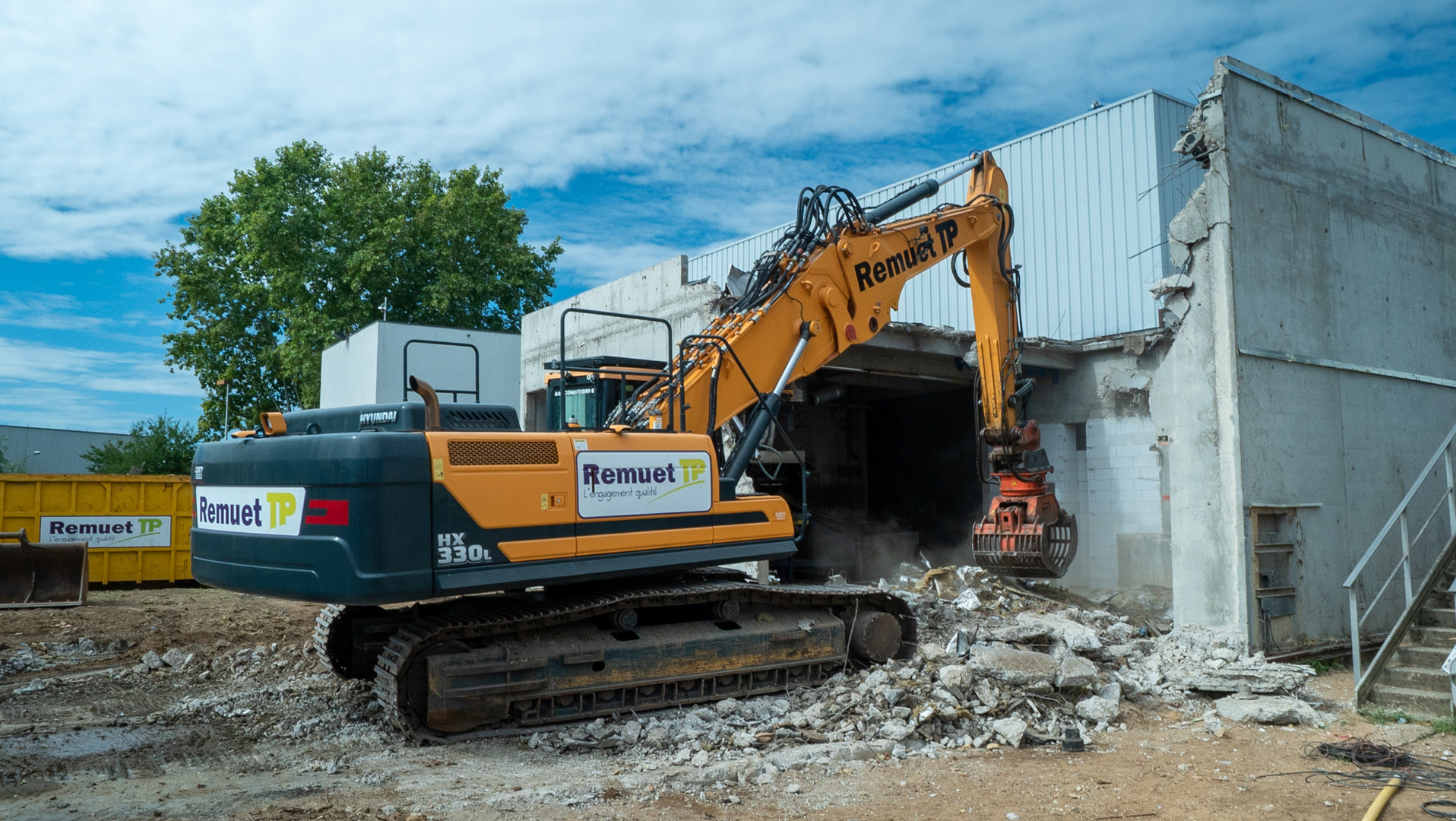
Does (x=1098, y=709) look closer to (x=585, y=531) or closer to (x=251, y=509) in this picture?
(x=585, y=531)

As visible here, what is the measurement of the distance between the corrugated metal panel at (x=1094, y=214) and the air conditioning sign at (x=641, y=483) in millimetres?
10991

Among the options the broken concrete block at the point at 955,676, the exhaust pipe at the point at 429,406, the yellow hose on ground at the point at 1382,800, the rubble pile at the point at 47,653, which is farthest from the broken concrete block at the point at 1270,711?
the rubble pile at the point at 47,653

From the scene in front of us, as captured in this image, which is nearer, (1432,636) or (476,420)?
(476,420)

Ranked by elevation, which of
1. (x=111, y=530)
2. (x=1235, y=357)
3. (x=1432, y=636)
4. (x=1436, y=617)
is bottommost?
(x=1432, y=636)

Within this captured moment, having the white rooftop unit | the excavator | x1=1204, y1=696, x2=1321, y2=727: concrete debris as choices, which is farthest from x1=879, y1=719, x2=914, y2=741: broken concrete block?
the white rooftop unit

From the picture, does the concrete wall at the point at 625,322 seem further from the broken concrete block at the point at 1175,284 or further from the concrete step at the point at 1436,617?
the concrete step at the point at 1436,617

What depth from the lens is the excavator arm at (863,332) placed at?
777cm

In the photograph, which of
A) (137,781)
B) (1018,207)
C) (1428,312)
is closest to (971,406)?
(1018,207)

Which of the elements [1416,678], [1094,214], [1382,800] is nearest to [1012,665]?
[1382,800]

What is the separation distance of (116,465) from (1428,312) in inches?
1487

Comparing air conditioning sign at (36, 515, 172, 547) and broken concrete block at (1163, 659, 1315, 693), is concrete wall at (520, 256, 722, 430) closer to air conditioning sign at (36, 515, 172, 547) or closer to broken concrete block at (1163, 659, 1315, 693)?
broken concrete block at (1163, 659, 1315, 693)

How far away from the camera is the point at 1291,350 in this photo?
982cm

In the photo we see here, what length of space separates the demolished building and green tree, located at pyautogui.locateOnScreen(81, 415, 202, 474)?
23909 mm

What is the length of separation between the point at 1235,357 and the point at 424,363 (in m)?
16.5
